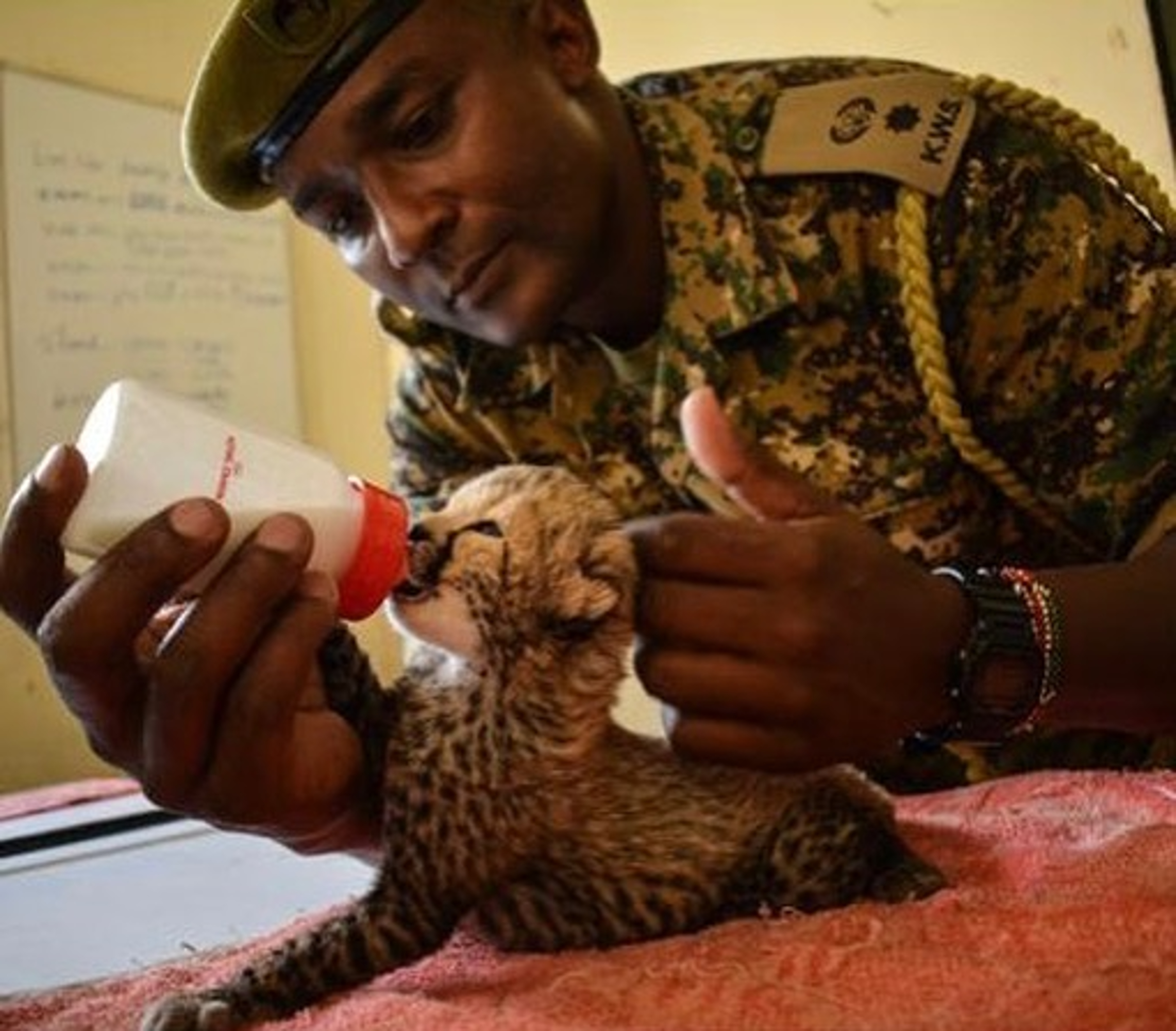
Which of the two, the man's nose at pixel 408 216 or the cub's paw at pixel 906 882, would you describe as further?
the man's nose at pixel 408 216

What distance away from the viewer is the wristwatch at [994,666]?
2.55ft

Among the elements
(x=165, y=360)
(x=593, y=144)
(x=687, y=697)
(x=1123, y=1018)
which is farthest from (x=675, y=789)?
(x=165, y=360)

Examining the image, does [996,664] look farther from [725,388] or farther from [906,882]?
[725,388]

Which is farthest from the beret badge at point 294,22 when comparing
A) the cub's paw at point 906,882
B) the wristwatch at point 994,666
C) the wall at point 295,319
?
the wall at point 295,319

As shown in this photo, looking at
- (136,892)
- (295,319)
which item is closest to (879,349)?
(136,892)

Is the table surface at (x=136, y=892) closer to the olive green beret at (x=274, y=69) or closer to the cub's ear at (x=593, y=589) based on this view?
the cub's ear at (x=593, y=589)

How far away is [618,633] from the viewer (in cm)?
79

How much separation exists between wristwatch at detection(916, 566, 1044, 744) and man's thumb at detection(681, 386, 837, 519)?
11cm

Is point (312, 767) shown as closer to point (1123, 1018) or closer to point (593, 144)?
point (1123, 1018)

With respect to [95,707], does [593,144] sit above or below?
above

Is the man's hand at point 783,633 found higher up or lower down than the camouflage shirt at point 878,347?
lower down

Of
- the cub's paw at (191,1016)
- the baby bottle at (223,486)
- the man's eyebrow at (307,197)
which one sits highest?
the man's eyebrow at (307,197)

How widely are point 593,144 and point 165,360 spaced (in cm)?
185

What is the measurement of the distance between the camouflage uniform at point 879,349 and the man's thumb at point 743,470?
11.9 inches
